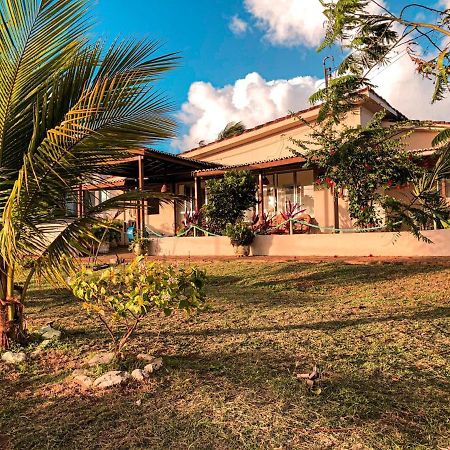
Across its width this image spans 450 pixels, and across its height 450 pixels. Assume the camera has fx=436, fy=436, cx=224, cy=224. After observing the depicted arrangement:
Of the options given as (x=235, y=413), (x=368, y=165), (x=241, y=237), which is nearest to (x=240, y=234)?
(x=241, y=237)

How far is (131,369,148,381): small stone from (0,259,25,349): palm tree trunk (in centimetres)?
156

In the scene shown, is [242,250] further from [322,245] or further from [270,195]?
[270,195]

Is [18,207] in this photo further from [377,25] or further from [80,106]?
[377,25]

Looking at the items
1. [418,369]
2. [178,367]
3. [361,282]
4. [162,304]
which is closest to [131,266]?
[162,304]

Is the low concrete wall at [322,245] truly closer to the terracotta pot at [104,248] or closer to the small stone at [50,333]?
the terracotta pot at [104,248]

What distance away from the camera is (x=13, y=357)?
401cm

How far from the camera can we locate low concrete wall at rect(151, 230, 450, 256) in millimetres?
9720

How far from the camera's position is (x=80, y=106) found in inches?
138

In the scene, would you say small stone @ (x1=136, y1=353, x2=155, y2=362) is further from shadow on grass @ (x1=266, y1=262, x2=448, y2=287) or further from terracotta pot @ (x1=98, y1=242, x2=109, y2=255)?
terracotta pot @ (x1=98, y1=242, x2=109, y2=255)

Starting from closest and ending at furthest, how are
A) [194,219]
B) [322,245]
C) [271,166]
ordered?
[322,245]
[271,166]
[194,219]

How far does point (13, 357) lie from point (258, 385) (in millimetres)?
2310

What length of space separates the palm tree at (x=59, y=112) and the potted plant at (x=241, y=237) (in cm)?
777

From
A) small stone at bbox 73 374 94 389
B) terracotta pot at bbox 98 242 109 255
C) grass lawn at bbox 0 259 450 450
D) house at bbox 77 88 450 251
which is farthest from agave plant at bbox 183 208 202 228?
small stone at bbox 73 374 94 389

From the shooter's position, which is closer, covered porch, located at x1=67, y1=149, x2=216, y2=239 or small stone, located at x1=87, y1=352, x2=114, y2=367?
small stone, located at x1=87, y1=352, x2=114, y2=367
